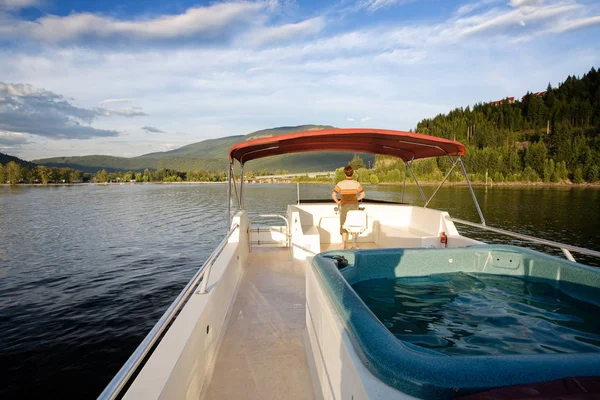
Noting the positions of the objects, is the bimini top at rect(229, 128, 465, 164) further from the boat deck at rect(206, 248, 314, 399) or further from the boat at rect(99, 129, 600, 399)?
the boat deck at rect(206, 248, 314, 399)

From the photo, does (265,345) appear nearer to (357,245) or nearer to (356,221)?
(356,221)

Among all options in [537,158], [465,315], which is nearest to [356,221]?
[465,315]

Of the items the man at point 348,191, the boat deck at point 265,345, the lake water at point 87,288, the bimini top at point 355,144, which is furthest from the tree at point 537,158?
the boat deck at point 265,345

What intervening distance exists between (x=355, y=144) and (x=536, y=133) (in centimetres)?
13152

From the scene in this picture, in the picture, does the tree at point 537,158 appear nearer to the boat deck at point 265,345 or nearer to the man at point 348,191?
the man at point 348,191

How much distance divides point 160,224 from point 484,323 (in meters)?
25.4

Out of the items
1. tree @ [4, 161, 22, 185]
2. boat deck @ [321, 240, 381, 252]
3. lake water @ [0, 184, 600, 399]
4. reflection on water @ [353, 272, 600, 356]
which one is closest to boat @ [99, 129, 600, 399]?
reflection on water @ [353, 272, 600, 356]

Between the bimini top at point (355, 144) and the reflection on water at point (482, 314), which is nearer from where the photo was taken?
the reflection on water at point (482, 314)

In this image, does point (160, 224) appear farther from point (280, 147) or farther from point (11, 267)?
point (280, 147)

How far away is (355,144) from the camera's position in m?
7.49

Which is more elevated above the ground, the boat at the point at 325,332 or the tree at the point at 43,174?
the tree at the point at 43,174

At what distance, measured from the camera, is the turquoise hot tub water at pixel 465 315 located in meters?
1.41

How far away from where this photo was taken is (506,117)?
415 feet

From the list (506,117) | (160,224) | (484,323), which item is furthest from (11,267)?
(506,117)
